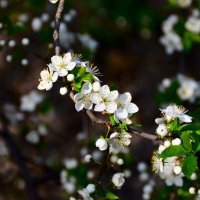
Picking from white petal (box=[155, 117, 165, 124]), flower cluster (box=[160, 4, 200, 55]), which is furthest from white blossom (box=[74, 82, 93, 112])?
flower cluster (box=[160, 4, 200, 55])

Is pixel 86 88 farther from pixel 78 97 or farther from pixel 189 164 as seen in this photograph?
pixel 189 164

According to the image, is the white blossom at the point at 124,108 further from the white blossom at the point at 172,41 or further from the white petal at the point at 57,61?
the white blossom at the point at 172,41

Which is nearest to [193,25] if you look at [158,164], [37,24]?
[37,24]

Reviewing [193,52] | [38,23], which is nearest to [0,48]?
[38,23]

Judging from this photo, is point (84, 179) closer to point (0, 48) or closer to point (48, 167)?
point (48, 167)

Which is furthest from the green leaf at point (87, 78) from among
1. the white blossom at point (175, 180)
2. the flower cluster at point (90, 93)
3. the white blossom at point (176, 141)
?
the white blossom at point (175, 180)

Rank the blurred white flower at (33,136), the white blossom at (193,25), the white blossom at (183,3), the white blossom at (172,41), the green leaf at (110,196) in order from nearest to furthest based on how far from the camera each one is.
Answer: the green leaf at (110,196) → the white blossom at (193,25) → the white blossom at (183,3) → the white blossom at (172,41) → the blurred white flower at (33,136)
